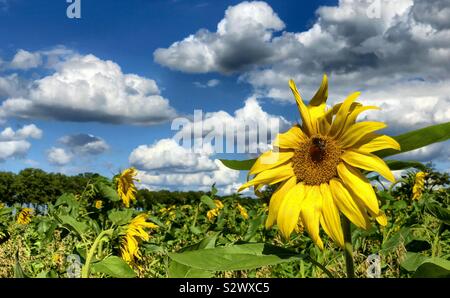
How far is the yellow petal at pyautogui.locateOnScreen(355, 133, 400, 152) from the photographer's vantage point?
122 centimetres

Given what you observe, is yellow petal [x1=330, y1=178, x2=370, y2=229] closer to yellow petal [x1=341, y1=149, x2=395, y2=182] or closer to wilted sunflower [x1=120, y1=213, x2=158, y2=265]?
yellow petal [x1=341, y1=149, x2=395, y2=182]

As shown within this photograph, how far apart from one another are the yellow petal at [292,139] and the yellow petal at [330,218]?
0.13 metres

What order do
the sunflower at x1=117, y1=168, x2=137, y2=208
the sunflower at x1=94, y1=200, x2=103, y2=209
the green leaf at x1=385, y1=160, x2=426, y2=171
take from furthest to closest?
the sunflower at x1=117, y1=168, x2=137, y2=208 < the sunflower at x1=94, y1=200, x2=103, y2=209 < the green leaf at x1=385, y1=160, x2=426, y2=171

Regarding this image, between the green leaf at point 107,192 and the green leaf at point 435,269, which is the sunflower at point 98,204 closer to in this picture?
the green leaf at point 107,192

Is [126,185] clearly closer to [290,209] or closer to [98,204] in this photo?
[98,204]

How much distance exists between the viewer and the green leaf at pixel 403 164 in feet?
3.92

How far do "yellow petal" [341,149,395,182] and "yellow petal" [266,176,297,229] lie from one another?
0.53 ft

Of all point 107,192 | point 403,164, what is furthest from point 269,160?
point 107,192

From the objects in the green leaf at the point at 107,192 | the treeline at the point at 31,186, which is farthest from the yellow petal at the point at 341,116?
the treeline at the point at 31,186

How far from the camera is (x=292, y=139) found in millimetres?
1491

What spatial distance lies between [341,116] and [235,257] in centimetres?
49

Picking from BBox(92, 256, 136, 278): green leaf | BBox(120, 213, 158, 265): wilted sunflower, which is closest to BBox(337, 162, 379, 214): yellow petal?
BBox(92, 256, 136, 278): green leaf
